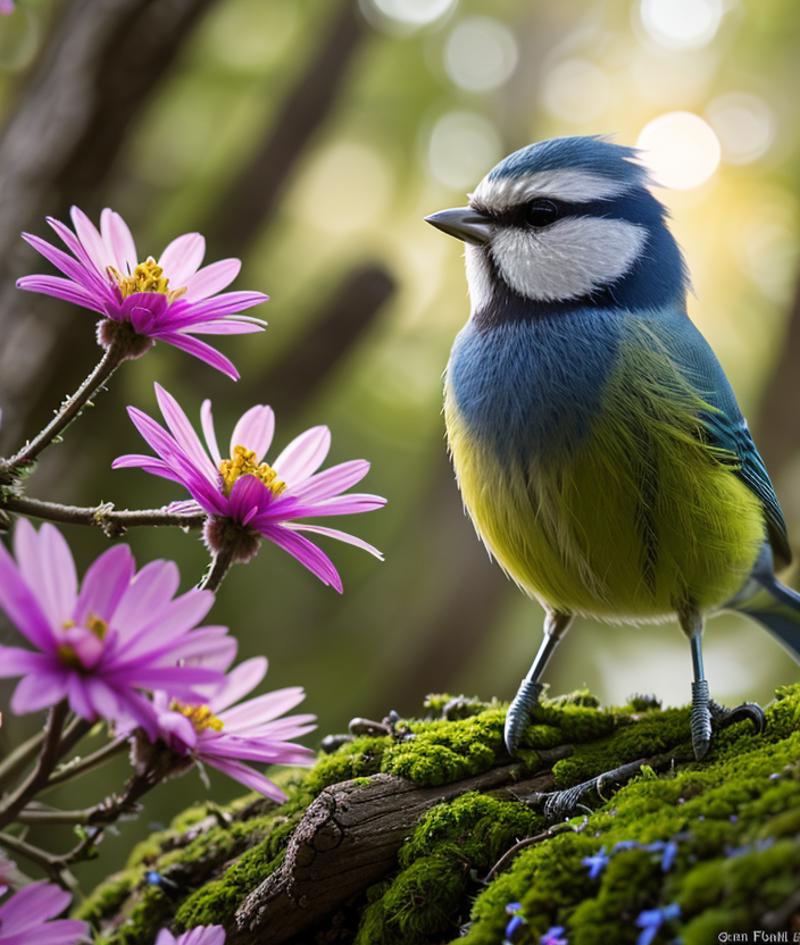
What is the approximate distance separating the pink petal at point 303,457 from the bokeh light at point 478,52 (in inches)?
93.5

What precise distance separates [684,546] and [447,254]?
6.23 ft

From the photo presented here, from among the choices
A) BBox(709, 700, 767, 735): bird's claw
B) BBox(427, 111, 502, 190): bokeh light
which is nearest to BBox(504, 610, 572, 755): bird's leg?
BBox(709, 700, 767, 735): bird's claw

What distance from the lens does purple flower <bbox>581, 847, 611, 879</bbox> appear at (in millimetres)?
833

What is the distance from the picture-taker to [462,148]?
3029 mm

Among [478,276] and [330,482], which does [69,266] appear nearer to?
[330,482]

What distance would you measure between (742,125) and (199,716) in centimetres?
259

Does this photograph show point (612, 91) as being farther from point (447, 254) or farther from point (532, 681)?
point (532, 681)

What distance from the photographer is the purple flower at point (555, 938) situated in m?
0.79

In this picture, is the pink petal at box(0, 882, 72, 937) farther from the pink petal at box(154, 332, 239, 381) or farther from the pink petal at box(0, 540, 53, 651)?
the pink petal at box(154, 332, 239, 381)

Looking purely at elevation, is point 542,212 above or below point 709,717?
above

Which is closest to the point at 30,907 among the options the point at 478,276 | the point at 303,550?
the point at 303,550

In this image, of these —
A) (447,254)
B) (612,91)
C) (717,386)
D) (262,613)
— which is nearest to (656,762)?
(717,386)

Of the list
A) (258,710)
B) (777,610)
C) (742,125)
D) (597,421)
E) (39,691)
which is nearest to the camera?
(39,691)

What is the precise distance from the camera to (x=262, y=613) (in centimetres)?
284
